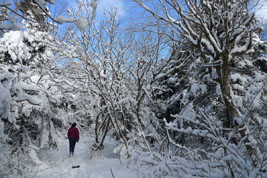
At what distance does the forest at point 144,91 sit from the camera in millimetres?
2748

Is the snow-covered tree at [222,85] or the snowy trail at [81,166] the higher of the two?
the snow-covered tree at [222,85]

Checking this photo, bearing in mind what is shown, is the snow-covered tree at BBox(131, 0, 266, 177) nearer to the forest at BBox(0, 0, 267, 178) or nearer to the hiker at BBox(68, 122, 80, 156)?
the forest at BBox(0, 0, 267, 178)

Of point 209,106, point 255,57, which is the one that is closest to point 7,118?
point 209,106

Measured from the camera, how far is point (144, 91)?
26.6 ft

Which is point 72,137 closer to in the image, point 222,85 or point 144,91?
point 144,91

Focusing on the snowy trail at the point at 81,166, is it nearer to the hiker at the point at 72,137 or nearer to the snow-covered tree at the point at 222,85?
the hiker at the point at 72,137

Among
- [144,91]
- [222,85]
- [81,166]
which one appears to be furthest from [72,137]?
[222,85]

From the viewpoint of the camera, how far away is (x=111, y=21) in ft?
32.4

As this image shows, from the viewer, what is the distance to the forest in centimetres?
275

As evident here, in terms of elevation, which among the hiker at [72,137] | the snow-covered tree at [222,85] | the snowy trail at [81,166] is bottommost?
the snowy trail at [81,166]

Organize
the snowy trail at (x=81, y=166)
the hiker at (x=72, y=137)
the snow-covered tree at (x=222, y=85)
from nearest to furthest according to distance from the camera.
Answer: the snow-covered tree at (x=222, y=85) → the snowy trail at (x=81, y=166) → the hiker at (x=72, y=137)

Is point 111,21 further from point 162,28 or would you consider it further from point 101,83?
point 101,83

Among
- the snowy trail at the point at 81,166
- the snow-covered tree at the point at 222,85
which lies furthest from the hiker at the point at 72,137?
the snow-covered tree at the point at 222,85

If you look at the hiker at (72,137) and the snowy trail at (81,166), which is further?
A: the hiker at (72,137)
